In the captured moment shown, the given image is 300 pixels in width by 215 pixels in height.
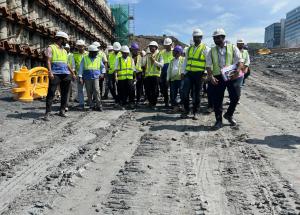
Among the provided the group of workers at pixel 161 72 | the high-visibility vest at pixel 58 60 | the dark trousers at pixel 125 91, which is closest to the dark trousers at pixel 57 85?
the group of workers at pixel 161 72

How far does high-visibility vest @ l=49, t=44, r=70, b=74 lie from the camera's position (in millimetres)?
9831

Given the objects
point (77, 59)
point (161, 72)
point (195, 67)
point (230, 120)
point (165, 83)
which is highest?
point (77, 59)

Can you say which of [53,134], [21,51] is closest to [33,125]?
[53,134]

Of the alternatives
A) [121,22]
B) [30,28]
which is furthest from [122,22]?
[30,28]

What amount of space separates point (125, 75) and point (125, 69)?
6.9 inches

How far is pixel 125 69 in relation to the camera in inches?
472

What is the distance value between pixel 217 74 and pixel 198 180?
4.19 metres

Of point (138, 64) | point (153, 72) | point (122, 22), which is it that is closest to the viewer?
point (153, 72)

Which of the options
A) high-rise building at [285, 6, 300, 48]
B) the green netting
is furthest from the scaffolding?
high-rise building at [285, 6, 300, 48]

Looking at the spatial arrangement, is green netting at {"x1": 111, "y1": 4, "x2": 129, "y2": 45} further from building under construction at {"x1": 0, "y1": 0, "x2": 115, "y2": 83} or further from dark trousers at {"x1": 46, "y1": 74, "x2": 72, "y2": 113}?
dark trousers at {"x1": 46, "y1": 74, "x2": 72, "y2": 113}

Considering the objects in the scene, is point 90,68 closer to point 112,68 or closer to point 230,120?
point 112,68

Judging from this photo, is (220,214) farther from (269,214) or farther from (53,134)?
(53,134)

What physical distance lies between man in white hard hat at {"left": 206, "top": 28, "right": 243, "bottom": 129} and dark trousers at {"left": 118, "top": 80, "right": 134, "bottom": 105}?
367 centimetres

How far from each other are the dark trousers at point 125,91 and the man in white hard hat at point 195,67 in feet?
8.42
